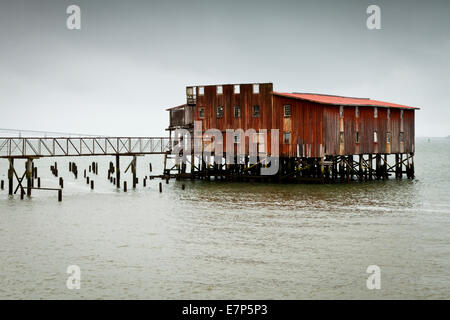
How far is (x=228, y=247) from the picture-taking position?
65.5 feet

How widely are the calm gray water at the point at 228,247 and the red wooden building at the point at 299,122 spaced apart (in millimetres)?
10930

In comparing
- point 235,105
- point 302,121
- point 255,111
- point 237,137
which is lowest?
point 237,137

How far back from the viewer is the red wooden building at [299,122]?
46.1 meters

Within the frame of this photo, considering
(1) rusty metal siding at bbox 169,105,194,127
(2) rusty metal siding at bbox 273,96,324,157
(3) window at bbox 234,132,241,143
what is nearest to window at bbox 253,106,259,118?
(2) rusty metal siding at bbox 273,96,324,157

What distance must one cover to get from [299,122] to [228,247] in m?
28.1

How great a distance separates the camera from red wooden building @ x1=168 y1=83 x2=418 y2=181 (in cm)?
4606

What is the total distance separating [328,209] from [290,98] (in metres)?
18.8

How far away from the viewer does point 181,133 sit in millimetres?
53531

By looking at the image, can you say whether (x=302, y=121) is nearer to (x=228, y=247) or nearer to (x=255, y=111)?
(x=255, y=111)

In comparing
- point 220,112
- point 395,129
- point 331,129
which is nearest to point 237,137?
point 220,112

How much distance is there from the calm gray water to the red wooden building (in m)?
10.9

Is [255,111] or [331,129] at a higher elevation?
[255,111]

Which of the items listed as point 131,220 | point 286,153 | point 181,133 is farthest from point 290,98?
point 131,220
